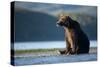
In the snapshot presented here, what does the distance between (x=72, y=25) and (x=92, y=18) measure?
287mm

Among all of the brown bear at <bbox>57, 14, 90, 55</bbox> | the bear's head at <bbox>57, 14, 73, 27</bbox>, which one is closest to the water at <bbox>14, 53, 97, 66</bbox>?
the brown bear at <bbox>57, 14, 90, 55</bbox>

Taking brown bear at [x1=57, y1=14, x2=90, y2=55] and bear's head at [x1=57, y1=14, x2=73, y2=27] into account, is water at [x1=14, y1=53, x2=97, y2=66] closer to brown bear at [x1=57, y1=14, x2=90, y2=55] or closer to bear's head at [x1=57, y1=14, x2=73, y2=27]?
brown bear at [x1=57, y1=14, x2=90, y2=55]

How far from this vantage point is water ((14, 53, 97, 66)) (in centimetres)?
206

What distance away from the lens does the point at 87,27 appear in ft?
7.82

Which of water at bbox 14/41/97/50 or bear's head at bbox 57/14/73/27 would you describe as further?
bear's head at bbox 57/14/73/27

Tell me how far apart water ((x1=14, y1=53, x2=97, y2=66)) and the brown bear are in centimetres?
6

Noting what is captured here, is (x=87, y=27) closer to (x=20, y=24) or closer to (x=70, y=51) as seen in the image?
(x=70, y=51)

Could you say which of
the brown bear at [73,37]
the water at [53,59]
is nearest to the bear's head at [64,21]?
the brown bear at [73,37]

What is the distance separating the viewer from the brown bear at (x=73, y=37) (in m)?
2.26

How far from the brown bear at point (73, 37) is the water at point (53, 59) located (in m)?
0.06

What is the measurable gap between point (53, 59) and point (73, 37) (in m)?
0.35

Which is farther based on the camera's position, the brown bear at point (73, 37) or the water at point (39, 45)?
the brown bear at point (73, 37)

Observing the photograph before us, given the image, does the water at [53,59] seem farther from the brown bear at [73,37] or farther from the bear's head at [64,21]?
the bear's head at [64,21]
